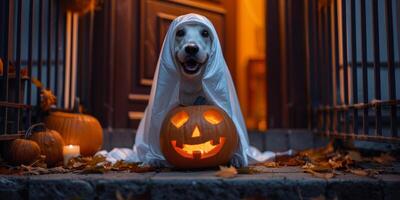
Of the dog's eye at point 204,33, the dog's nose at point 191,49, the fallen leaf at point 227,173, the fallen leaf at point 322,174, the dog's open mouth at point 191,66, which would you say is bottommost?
the fallen leaf at point 322,174

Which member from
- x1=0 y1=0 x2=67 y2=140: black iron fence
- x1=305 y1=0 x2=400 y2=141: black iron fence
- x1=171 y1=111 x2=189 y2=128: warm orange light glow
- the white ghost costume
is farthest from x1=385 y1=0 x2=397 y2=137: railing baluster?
x1=0 y1=0 x2=67 y2=140: black iron fence

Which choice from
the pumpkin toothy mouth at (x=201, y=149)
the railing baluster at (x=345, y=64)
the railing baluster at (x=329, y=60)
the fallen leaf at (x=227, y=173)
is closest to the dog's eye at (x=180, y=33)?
the pumpkin toothy mouth at (x=201, y=149)

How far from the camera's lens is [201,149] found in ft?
7.90

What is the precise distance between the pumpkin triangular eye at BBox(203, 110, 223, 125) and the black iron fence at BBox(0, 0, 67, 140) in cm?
115

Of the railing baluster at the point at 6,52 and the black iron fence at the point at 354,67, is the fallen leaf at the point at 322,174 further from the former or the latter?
the railing baluster at the point at 6,52

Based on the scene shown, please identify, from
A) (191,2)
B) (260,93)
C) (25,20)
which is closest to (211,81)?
(25,20)

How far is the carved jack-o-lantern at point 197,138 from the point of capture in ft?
7.75

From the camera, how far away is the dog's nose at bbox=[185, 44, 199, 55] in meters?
2.40

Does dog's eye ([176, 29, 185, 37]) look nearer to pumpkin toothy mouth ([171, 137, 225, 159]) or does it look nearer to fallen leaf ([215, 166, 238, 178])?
Result: pumpkin toothy mouth ([171, 137, 225, 159])

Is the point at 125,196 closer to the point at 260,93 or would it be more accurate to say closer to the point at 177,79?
the point at 177,79

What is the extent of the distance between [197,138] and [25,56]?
1.91m

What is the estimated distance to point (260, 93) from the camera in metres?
8.00

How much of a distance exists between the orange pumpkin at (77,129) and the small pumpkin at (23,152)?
0.64 m

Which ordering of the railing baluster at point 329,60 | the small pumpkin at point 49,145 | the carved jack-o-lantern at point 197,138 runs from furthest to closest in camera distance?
1. the railing baluster at point 329,60
2. the small pumpkin at point 49,145
3. the carved jack-o-lantern at point 197,138
